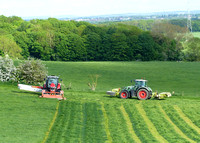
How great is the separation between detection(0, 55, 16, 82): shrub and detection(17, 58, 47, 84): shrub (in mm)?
1395

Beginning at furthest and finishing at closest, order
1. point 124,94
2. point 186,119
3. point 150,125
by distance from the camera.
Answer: point 124,94, point 186,119, point 150,125

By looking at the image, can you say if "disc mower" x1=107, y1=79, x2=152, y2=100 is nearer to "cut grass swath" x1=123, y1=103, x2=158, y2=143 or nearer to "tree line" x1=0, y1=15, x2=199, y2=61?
"cut grass swath" x1=123, y1=103, x2=158, y2=143

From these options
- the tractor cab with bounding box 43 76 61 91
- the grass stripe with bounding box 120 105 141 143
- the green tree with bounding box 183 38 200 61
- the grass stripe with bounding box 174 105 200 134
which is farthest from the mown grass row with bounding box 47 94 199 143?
the green tree with bounding box 183 38 200 61

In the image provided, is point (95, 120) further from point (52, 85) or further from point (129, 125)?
point (52, 85)

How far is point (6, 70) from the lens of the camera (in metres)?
56.1

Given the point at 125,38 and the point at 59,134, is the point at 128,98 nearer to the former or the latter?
the point at 59,134

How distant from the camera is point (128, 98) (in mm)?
39656

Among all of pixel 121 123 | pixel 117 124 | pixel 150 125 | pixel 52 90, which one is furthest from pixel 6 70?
pixel 150 125

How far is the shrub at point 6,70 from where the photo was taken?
55781 mm

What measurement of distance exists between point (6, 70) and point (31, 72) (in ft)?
13.9

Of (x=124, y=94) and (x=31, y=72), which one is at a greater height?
(x=31, y=72)

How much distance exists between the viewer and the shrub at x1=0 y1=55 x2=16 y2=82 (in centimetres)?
5578

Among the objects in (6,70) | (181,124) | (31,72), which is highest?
(6,70)

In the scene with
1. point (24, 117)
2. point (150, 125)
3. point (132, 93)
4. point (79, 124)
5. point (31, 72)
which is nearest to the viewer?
point (79, 124)
